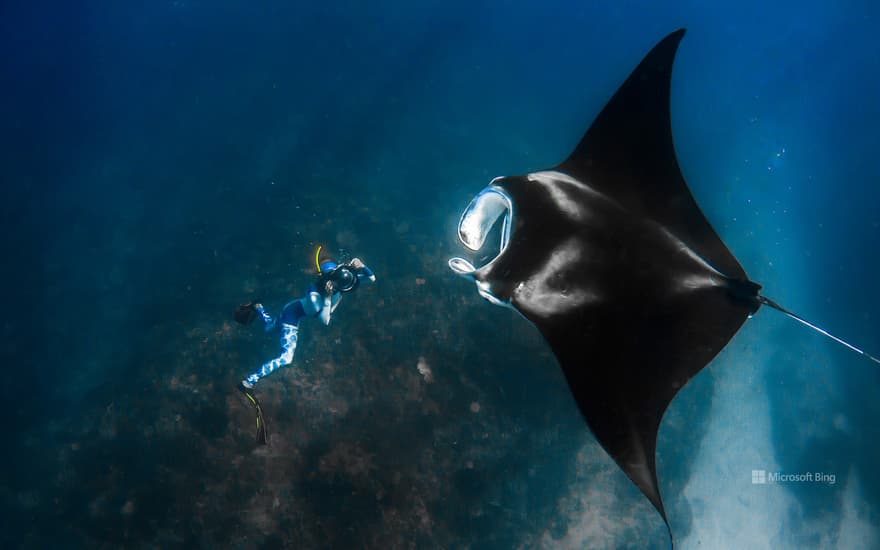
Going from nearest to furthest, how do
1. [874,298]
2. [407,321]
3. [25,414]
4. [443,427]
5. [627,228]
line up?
[627,228], [443,427], [407,321], [25,414], [874,298]

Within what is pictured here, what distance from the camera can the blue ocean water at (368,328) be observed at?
7387mm

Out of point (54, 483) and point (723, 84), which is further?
point (723, 84)

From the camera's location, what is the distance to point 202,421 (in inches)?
309

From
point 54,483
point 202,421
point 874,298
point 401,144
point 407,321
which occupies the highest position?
point 874,298

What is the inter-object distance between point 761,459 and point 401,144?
1517cm

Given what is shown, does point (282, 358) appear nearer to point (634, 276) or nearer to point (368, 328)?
point (368, 328)

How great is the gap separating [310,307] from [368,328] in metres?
2.41

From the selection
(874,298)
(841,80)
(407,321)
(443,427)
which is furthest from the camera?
(841,80)

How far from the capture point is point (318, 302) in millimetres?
6332

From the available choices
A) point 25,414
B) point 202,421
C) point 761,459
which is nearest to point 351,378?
point 202,421

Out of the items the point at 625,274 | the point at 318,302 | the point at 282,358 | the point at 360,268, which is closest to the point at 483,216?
the point at 625,274

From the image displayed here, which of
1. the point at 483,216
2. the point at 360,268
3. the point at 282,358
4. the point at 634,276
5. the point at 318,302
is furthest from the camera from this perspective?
the point at 282,358

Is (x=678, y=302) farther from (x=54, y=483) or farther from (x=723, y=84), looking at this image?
(x=723, y=84)

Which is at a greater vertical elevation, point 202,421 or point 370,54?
point 370,54
